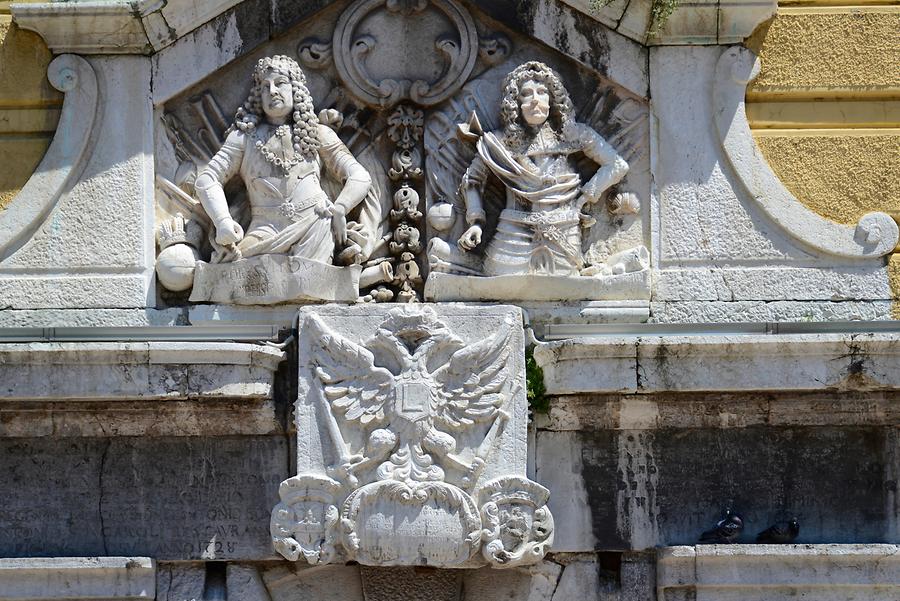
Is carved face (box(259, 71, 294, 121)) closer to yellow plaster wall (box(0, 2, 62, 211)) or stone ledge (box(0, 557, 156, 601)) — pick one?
yellow plaster wall (box(0, 2, 62, 211))

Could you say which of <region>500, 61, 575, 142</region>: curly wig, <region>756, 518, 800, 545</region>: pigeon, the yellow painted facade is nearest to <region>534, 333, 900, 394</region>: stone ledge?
<region>756, 518, 800, 545</region>: pigeon

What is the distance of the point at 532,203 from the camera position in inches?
326

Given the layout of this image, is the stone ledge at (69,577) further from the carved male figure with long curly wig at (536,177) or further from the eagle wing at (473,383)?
the carved male figure with long curly wig at (536,177)

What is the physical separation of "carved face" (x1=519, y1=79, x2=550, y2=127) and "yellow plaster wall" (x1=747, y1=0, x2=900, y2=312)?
83 cm

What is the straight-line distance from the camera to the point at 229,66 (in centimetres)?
847

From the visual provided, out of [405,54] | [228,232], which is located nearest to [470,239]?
[405,54]

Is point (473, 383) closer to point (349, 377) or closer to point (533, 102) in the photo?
point (349, 377)

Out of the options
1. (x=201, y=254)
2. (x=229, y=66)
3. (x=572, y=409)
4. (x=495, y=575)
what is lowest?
(x=495, y=575)

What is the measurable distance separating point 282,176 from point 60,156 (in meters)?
0.88

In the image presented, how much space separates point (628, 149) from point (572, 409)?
108cm

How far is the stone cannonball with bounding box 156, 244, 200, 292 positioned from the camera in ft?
27.1

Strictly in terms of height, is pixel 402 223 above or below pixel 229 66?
below

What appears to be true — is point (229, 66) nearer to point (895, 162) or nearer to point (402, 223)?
point (402, 223)

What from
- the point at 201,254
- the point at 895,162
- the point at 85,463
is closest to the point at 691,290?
the point at 895,162
